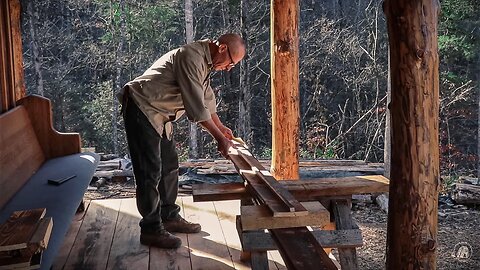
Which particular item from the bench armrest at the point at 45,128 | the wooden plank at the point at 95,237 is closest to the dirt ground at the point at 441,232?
the wooden plank at the point at 95,237

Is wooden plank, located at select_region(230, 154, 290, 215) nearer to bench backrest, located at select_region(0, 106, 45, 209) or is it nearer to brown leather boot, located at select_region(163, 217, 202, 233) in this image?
brown leather boot, located at select_region(163, 217, 202, 233)

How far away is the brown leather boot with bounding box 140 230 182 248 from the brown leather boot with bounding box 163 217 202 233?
0.30 metres

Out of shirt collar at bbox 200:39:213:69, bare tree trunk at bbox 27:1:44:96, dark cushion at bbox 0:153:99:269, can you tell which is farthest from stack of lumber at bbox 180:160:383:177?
bare tree trunk at bbox 27:1:44:96

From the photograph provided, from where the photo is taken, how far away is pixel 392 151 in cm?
279

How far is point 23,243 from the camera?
2.42m

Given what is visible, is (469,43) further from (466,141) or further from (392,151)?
(392,151)

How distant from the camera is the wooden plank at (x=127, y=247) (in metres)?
3.75

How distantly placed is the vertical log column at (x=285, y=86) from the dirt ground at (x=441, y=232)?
1972 millimetres

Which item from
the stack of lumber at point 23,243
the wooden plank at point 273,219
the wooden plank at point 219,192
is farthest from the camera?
the wooden plank at point 219,192

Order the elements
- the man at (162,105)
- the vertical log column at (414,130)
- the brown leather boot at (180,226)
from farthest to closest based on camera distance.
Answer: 1. the brown leather boot at (180,226)
2. the man at (162,105)
3. the vertical log column at (414,130)

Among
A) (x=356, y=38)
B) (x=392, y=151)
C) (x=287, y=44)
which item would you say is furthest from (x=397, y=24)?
(x=356, y=38)

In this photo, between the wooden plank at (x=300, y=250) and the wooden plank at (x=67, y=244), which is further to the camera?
the wooden plank at (x=67, y=244)

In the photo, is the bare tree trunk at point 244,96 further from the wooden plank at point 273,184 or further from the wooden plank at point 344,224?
the wooden plank at point 344,224

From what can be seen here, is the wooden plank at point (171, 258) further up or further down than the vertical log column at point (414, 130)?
further down
